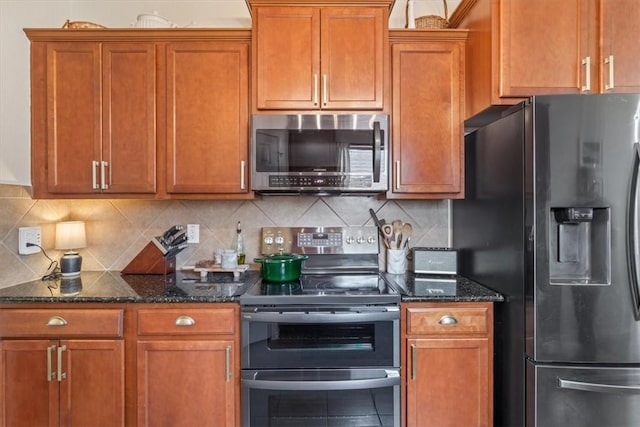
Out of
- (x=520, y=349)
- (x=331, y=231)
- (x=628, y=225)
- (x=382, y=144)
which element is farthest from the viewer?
(x=331, y=231)

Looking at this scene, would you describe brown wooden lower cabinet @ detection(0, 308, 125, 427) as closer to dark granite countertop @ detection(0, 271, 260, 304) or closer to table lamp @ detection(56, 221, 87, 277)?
dark granite countertop @ detection(0, 271, 260, 304)

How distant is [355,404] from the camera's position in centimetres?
160

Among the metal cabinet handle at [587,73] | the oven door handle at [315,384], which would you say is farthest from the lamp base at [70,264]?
the metal cabinet handle at [587,73]

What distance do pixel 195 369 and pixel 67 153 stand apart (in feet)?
4.48

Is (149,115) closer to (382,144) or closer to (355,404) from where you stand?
(382,144)

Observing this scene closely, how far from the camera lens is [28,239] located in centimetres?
193

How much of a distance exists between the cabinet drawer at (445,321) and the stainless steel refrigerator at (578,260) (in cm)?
18

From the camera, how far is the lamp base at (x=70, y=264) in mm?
2023

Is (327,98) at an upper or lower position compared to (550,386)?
upper

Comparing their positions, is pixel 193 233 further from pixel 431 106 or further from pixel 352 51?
pixel 431 106

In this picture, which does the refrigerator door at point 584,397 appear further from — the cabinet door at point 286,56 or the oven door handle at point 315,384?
the cabinet door at point 286,56

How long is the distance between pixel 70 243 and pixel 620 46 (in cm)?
309

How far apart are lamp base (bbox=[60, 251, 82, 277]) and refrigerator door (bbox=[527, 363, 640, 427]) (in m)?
2.43

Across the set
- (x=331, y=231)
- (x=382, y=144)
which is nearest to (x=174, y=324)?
(x=331, y=231)
